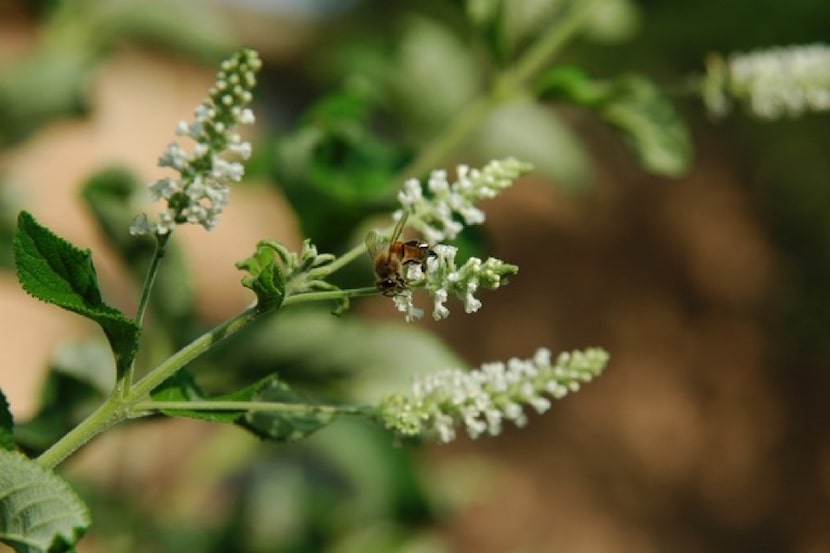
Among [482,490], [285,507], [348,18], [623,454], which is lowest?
[285,507]

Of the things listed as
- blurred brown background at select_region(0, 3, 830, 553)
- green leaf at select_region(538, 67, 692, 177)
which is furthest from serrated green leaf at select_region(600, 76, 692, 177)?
blurred brown background at select_region(0, 3, 830, 553)

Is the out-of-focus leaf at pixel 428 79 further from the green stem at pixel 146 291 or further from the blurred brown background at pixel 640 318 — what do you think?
the blurred brown background at pixel 640 318

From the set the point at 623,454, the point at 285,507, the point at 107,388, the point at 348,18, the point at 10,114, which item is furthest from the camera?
the point at 348,18

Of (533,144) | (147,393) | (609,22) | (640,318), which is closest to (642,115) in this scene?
(609,22)

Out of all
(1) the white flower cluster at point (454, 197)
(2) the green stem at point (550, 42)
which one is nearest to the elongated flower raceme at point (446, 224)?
(1) the white flower cluster at point (454, 197)

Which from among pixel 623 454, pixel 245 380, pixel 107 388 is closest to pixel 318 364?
pixel 245 380

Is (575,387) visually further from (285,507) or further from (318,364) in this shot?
(285,507)

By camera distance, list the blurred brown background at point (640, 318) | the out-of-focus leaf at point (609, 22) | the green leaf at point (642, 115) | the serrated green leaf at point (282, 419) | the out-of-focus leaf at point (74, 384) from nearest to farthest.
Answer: the serrated green leaf at point (282, 419)
the out-of-focus leaf at point (74, 384)
the green leaf at point (642, 115)
the out-of-focus leaf at point (609, 22)
the blurred brown background at point (640, 318)
